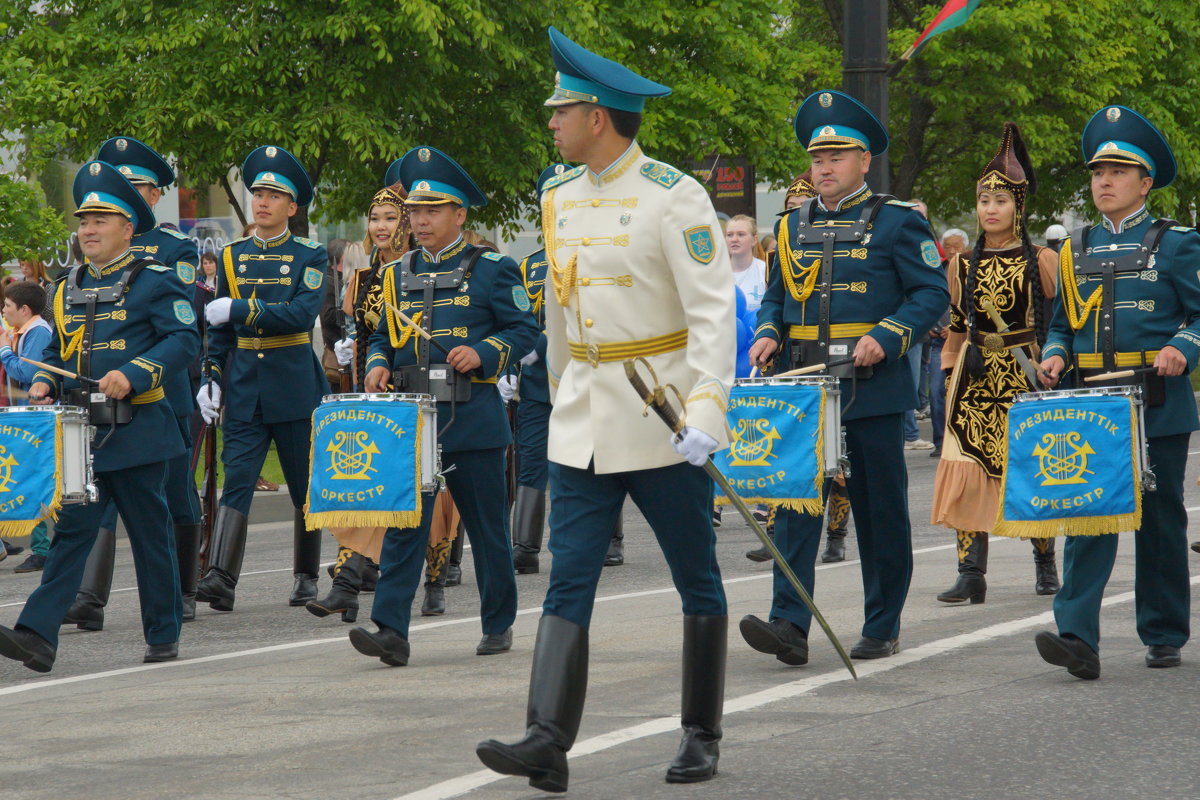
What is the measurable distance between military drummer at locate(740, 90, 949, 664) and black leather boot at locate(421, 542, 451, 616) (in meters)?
2.43

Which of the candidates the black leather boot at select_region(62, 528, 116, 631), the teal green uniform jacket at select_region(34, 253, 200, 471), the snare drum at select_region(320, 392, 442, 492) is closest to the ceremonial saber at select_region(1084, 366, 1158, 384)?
the snare drum at select_region(320, 392, 442, 492)

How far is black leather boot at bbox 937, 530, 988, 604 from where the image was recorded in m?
8.94

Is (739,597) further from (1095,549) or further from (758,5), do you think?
(758,5)

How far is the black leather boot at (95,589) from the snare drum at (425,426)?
82.0 inches

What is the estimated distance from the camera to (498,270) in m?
8.30

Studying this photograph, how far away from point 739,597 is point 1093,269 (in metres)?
2.88

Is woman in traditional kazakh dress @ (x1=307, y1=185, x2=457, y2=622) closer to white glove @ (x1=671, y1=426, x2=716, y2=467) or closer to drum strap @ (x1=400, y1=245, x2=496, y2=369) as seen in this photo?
drum strap @ (x1=400, y1=245, x2=496, y2=369)

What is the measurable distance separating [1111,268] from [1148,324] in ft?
0.83

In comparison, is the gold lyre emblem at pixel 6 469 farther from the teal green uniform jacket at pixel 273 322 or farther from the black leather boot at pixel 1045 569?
the black leather boot at pixel 1045 569

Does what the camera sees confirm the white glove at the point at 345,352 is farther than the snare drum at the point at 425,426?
Yes

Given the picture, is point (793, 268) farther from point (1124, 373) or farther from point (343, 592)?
point (343, 592)

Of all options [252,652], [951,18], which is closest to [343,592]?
[252,652]

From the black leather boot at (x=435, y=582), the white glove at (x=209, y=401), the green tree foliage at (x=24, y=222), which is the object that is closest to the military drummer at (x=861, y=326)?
the black leather boot at (x=435, y=582)

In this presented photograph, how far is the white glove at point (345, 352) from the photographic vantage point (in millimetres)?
11031
